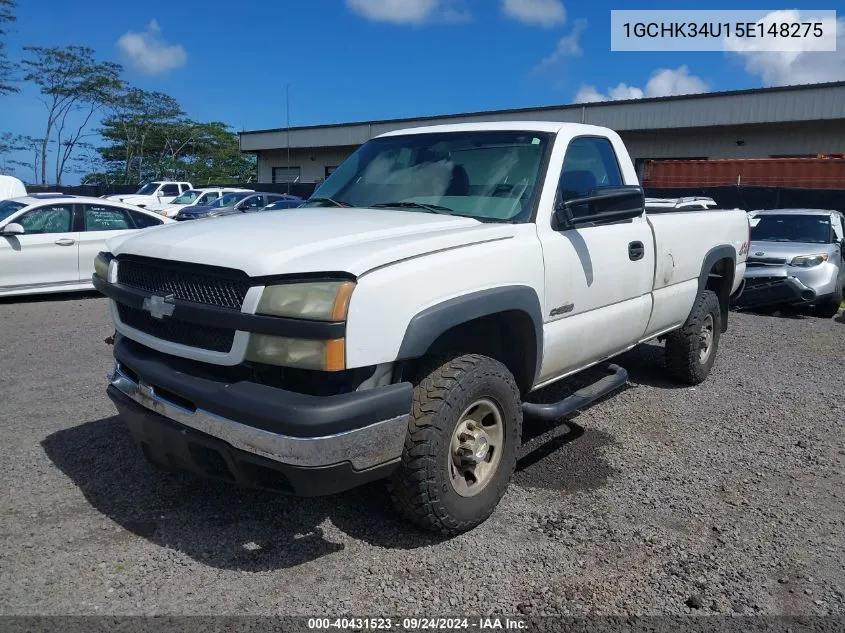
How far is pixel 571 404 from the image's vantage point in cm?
395

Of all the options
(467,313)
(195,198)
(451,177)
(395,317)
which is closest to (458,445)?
(467,313)

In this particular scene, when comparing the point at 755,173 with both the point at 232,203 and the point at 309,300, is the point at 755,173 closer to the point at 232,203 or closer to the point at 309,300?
the point at 232,203

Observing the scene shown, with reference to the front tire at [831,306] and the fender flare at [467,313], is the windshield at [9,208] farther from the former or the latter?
the front tire at [831,306]

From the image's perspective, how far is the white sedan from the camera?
379 inches

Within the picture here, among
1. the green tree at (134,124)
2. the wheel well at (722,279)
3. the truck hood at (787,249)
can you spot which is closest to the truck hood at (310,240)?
the wheel well at (722,279)

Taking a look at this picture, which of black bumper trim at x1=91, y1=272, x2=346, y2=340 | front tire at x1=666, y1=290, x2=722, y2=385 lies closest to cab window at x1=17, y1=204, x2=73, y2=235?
black bumper trim at x1=91, y1=272, x2=346, y2=340

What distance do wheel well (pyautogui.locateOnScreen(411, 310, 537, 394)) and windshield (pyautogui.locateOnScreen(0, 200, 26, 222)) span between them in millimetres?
8683

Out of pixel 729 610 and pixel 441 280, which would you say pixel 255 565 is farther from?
pixel 729 610

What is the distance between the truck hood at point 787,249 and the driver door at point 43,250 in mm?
9840

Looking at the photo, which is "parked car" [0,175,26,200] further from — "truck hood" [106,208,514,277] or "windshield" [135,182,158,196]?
"windshield" [135,182,158,196]

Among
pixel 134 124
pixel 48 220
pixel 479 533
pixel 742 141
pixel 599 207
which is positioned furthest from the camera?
pixel 134 124

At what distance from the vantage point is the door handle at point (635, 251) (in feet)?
14.5

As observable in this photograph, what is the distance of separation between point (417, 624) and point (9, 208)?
388 inches

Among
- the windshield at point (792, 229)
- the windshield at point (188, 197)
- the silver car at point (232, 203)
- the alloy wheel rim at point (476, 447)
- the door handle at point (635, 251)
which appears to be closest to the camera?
the alloy wheel rim at point (476, 447)
